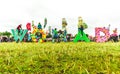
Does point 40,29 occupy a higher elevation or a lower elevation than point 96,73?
higher

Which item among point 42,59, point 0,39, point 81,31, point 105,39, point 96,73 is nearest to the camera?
point 96,73

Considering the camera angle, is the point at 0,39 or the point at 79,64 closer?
the point at 79,64

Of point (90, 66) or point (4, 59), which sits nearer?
point (90, 66)

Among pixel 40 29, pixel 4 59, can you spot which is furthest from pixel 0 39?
pixel 4 59

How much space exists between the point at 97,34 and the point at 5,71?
22407 millimetres

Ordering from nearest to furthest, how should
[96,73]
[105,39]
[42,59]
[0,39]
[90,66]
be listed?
1. [96,73]
2. [90,66]
3. [42,59]
4. [105,39]
5. [0,39]

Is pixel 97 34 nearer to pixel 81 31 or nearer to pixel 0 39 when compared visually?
pixel 81 31

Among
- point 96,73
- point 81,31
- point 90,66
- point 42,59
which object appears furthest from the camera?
point 81,31

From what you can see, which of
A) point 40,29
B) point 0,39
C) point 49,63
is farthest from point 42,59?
point 0,39

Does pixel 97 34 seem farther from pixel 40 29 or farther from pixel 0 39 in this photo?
pixel 0 39

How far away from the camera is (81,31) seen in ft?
88.9

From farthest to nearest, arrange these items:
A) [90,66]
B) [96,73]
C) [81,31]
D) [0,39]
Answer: [0,39] < [81,31] < [90,66] < [96,73]

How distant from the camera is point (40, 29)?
29562 millimetres

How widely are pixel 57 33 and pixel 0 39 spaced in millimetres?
10742
